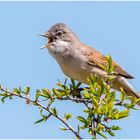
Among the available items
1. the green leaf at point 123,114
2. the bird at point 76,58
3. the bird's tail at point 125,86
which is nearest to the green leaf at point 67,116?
the green leaf at point 123,114

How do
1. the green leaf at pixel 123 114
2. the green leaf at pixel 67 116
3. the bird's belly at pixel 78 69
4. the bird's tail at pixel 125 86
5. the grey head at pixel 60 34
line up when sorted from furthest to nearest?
the bird's tail at pixel 125 86, the grey head at pixel 60 34, the bird's belly at pixel 78 69, the green leaf at pixel 67 116, the green leaf at pixel 123 114

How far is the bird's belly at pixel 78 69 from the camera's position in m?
6.86

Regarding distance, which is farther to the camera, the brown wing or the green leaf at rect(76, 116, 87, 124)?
the brown wing

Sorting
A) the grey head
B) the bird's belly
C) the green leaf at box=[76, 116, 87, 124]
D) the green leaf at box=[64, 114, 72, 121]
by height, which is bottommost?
the green leaf at box=[76, 116, 87, 124]

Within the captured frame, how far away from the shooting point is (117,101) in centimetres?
359

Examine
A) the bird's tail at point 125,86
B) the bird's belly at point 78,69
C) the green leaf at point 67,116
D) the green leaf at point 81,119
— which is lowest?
the green leaf at point 81,119

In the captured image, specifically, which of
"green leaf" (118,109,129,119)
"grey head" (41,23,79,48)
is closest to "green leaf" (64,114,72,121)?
"green leaf" (118,109,129,119)

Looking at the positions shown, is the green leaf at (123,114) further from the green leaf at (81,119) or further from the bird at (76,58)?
the bird at (76,58)

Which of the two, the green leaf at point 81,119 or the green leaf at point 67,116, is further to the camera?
the green leaf at point 67,116

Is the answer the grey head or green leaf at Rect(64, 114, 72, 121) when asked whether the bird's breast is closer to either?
the grey head

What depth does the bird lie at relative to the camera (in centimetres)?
696

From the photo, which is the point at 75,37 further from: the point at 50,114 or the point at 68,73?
the point at 50,114

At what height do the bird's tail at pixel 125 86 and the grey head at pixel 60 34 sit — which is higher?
the grey head at pixel 60 34

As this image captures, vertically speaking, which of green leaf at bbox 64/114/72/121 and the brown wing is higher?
the brown wing
